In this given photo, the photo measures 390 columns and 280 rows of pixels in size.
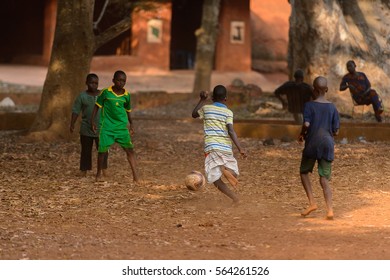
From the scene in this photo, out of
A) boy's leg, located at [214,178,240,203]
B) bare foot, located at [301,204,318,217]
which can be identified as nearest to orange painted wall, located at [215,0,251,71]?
boy's leg, located at [214,178,240,203]

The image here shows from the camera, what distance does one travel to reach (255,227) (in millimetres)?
9055

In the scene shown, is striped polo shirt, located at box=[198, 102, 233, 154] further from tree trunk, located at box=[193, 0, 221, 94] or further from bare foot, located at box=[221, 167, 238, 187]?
tree trunk, located at box=[193, 0, 221, 94]

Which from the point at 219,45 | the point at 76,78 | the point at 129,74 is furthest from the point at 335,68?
the point at 219,45

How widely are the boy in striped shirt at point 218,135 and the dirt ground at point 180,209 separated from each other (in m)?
0.42

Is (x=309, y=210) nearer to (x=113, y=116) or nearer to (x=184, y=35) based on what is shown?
(x=113, y=116)

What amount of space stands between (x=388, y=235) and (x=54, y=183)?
4.79 meters

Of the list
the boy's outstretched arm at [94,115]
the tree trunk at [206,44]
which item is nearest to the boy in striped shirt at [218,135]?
the boy's outstretched arm at [94,115]

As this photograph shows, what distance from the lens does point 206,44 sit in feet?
87.2

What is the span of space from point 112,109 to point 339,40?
10.4m

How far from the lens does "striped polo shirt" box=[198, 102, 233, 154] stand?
32.7ft

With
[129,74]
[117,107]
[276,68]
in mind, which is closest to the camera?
[117,107]

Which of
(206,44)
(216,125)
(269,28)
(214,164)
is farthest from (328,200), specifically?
(269,28)

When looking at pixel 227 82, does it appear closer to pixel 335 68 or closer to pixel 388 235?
pixel 335 68

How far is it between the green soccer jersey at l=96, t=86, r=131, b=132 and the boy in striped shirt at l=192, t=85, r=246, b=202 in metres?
1.72
